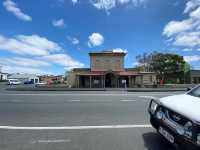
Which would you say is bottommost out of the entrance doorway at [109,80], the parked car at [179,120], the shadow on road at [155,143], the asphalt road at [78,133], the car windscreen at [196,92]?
the shadow on road at [155,143]

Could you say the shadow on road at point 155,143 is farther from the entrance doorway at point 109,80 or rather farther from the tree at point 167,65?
the tree at point 167,65

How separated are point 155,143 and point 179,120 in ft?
4.79

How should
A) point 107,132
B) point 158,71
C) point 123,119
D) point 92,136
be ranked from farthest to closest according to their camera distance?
point 158,71 < point 123,119 < point 107,132 < point 92,136

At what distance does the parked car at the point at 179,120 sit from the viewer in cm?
346

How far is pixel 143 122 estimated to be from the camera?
24.7ft

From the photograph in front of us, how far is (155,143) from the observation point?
511cm

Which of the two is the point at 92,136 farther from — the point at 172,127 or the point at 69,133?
the point at 172,127

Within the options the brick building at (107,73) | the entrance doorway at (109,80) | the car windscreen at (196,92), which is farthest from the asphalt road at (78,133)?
the entrance doorway at (109,80)

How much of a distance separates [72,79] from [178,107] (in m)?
41.3

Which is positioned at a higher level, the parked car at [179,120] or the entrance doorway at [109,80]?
the entrance doorway at [109,80]

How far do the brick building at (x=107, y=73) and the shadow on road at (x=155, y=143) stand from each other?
37111mm

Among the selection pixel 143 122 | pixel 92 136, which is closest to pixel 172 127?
pixel 92 136

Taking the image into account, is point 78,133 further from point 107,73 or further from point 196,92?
point 107,73

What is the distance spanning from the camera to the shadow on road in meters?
4.80
